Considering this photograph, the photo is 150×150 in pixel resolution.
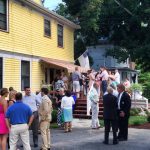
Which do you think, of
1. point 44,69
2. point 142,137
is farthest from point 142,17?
point 142,137

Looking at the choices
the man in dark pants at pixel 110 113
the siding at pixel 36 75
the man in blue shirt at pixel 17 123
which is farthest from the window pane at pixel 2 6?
the man in blue shirt at pixel 17 123

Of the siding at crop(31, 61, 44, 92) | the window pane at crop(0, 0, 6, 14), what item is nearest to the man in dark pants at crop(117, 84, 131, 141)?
the window pane at crop(0, 0, 6, 14)

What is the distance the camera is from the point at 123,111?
46.6ft

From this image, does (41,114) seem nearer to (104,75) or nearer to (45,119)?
(45,119)

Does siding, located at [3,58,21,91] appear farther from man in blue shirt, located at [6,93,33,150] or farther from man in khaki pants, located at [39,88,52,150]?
man in blue shirt, located at [6,93,33,150]

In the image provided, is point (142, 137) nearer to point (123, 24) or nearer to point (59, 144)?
point (59, 144)

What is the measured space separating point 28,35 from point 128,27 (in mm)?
14610

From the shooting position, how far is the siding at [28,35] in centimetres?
2106

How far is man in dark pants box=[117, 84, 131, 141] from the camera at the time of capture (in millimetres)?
Answer: 14227

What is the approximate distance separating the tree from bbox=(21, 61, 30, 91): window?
1244 centimetres

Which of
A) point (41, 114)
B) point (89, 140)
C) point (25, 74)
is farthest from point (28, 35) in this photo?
point (41, 114)

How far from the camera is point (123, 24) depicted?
3584 centimetres

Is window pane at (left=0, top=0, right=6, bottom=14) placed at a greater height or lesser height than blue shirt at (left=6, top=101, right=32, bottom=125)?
greater

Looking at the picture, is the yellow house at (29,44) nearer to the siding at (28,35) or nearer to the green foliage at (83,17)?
the siding at (28,35)
